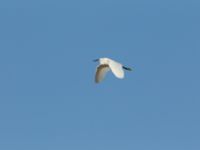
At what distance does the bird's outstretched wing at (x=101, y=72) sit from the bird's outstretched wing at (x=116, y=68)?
547mm

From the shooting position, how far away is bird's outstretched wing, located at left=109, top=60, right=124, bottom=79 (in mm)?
21548

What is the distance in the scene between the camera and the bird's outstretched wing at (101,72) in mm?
23094

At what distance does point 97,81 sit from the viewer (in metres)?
23.6

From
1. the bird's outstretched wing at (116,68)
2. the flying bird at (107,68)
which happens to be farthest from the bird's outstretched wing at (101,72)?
the bird's outstretched wing at (116,68)

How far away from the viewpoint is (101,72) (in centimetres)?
2336

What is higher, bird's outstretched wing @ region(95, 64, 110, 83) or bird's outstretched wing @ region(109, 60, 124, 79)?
bird's outstretched wing @ region(95, 64, 110, 83)

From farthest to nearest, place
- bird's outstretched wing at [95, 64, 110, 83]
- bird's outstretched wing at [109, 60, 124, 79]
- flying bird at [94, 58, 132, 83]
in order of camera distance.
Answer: bird's outstretched wing at [95, 64, 110, 83] → flying bird at [94, 58, 132, 83] → bird's outstretched wing at [109, 60, 124, 79]

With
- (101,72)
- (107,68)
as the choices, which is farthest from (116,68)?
(101,72)

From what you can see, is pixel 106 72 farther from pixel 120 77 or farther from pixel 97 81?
pixel 120 77

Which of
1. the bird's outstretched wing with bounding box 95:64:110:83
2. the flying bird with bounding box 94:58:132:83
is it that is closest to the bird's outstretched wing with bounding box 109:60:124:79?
the flying bird with bounding box 94:58:132:83

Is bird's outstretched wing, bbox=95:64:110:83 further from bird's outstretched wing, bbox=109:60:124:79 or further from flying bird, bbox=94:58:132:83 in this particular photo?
bird's outstretched wing, bbox=109:60:124:79

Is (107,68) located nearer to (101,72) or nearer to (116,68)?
(101,72)

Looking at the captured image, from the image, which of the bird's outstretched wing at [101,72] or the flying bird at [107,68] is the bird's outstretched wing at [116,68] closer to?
the flying bird at [107,68]

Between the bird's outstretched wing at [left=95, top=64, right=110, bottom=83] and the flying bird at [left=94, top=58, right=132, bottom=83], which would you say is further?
the bird's outstretched wing at [left=95, top=64, right=110, bottom=83]
